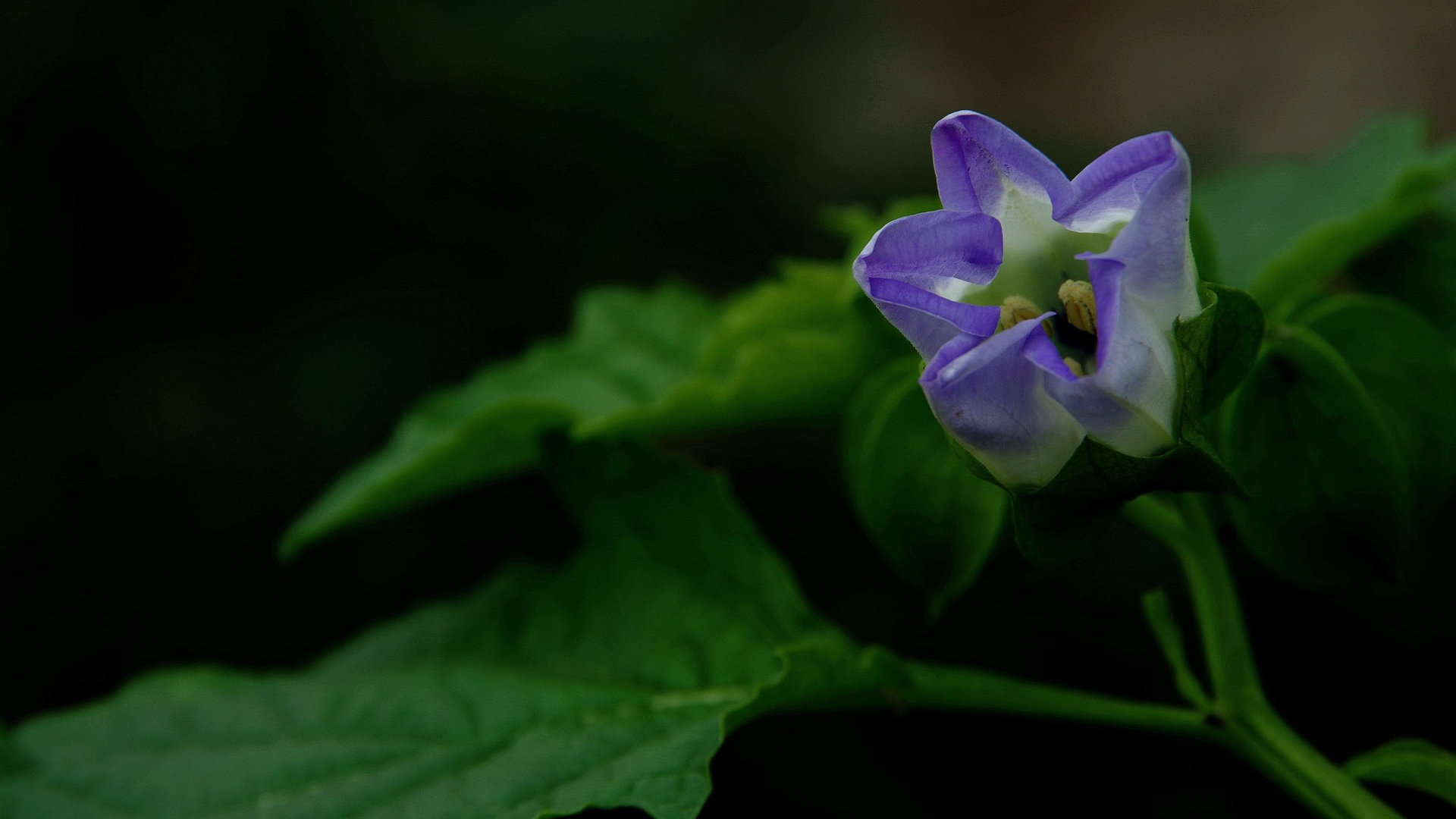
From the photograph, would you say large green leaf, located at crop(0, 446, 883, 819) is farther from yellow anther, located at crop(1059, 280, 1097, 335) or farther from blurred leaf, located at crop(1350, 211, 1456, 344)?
blurred leaf, located at crop(1350, 211, 1456, 344)

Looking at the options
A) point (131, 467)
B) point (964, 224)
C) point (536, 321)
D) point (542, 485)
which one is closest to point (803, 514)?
point (542, 485)

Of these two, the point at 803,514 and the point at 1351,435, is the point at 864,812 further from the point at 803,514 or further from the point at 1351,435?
the point at 1351,435

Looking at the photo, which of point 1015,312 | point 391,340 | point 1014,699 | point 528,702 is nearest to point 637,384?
point 528,702

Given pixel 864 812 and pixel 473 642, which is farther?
pixel 864 812

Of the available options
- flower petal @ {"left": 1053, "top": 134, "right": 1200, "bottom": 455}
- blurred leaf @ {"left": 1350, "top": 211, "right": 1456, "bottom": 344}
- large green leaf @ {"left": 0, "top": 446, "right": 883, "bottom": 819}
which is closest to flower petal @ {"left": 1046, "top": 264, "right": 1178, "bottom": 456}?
flower petal @ {"left": 1053, "top": 134, "right": 1200, "bottom": 455}

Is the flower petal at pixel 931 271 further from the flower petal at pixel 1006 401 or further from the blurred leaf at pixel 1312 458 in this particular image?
the blurred leaf at pixel 1312 458

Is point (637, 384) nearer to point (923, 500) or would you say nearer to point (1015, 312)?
point (923, 500)
